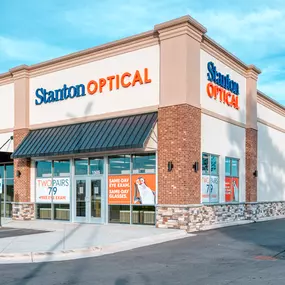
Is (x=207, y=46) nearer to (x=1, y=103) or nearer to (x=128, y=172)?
(x=128, y=172)

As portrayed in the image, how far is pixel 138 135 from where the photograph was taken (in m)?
17.6

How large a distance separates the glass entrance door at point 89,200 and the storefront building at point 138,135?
0.05 meters

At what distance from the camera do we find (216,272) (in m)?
9.64

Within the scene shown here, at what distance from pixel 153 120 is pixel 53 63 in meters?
7.21

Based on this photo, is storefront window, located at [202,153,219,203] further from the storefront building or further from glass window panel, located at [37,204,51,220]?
glass window panel, located at [37,204,51,220]

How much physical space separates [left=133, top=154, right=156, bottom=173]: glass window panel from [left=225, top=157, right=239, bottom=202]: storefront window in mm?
4604

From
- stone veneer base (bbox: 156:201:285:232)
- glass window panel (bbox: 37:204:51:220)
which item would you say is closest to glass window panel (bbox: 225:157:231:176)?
stone veneer base (bbox: 156:201:285:232)

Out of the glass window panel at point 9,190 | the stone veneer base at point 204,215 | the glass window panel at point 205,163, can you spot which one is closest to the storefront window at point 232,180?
the stone veneer base at point 204,215

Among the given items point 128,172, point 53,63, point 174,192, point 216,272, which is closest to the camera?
point 216,272

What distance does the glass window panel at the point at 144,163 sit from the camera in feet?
60.4

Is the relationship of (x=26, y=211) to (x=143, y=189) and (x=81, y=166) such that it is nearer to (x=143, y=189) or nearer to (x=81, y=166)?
(x=81, y=166)

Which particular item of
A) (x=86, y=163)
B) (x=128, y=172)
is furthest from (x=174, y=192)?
(x=86, y=163)

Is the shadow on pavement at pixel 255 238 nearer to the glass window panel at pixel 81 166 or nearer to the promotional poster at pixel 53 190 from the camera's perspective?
the glass window panel at pixel 81 166

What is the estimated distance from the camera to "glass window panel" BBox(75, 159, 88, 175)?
20.5 meters
